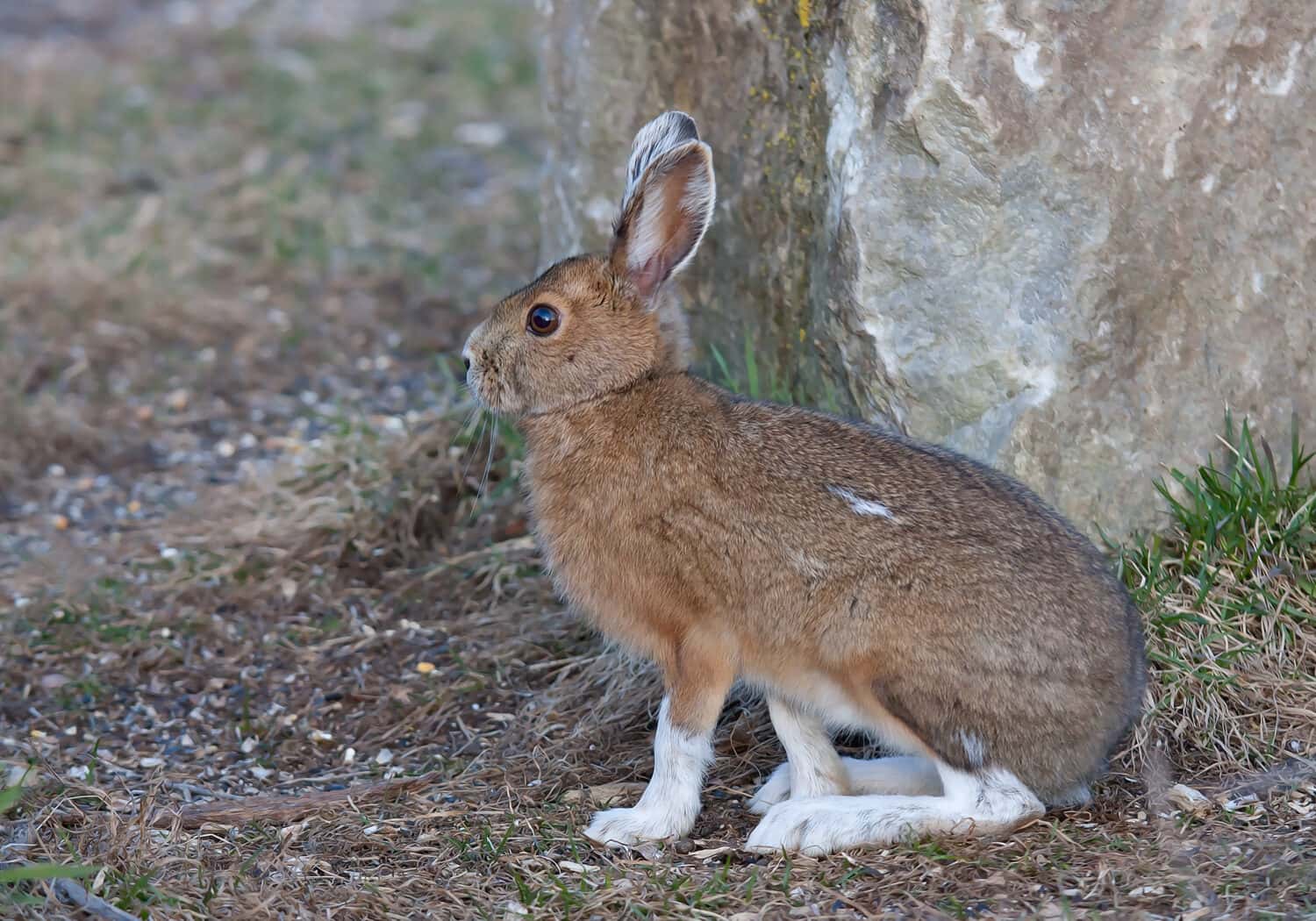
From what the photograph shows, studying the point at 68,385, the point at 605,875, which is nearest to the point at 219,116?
the point at 68,385

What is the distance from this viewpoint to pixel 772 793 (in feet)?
15.6

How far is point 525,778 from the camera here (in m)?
4.97

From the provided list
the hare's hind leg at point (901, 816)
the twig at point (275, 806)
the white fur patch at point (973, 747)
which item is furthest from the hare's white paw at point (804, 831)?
the twig at point (275, 806)

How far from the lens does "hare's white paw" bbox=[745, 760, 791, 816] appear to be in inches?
187

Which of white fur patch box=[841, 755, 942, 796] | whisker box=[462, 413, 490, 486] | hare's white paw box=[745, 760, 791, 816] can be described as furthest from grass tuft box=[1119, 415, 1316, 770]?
whisker box=[462, 413, 490, 486]

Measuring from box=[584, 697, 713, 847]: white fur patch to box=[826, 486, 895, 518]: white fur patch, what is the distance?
777 mm

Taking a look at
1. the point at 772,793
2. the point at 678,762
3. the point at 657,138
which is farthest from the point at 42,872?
the point at 657,138

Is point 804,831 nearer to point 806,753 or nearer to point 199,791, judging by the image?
point 806,753

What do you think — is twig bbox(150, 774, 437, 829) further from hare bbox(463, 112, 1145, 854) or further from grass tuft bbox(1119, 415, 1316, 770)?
grass tuft bbox(1119, 415, 1316, 770)

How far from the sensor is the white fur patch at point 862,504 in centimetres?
435

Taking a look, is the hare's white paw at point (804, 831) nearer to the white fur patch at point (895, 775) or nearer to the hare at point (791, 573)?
the hare at point (791, 573)

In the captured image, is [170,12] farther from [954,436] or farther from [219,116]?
[954,436]

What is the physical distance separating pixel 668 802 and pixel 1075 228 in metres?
2.14

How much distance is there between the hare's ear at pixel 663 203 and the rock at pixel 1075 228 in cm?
60
